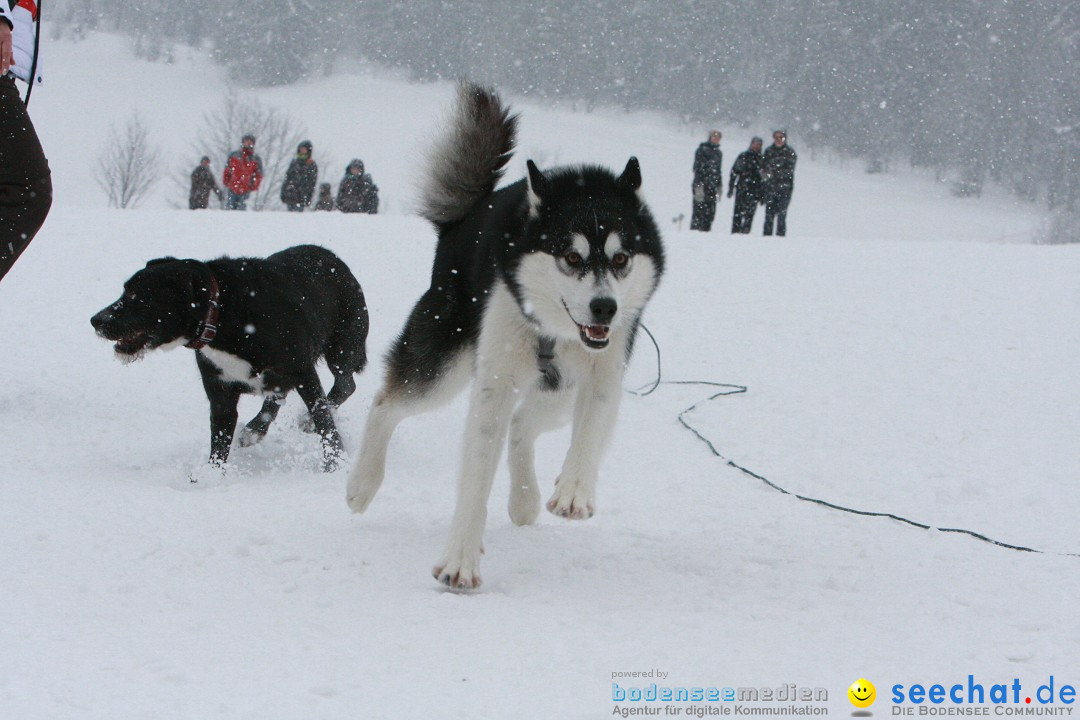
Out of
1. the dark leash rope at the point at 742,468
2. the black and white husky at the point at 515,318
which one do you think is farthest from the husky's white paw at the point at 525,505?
the dark leash rope at the point at 742,468

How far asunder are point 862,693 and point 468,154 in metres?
2.64

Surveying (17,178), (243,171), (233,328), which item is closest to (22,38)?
(17,178)

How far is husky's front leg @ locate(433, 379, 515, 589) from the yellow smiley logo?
47.6 inches

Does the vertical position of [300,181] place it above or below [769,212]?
below

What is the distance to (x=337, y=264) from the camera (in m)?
5.91

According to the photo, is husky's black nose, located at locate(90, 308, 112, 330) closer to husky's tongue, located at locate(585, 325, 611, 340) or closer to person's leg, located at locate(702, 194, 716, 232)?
husky's tongue, located at locate(585, 325, 611, 340)

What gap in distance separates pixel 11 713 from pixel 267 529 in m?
1.76

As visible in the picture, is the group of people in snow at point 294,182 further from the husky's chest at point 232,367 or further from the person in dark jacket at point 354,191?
the husky's chest at point 232,367

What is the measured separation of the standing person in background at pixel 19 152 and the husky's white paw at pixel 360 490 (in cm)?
208

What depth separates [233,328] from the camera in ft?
15.7

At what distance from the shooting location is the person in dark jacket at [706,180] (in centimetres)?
1580

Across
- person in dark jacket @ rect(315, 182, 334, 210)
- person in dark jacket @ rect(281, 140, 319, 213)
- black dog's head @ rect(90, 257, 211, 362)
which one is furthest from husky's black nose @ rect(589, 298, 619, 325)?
person in dark jacket @ rect(315, 182, 334, 210)

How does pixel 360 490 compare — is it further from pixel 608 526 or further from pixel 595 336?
pixel 595 336

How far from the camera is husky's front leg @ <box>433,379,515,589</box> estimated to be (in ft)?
9.68
